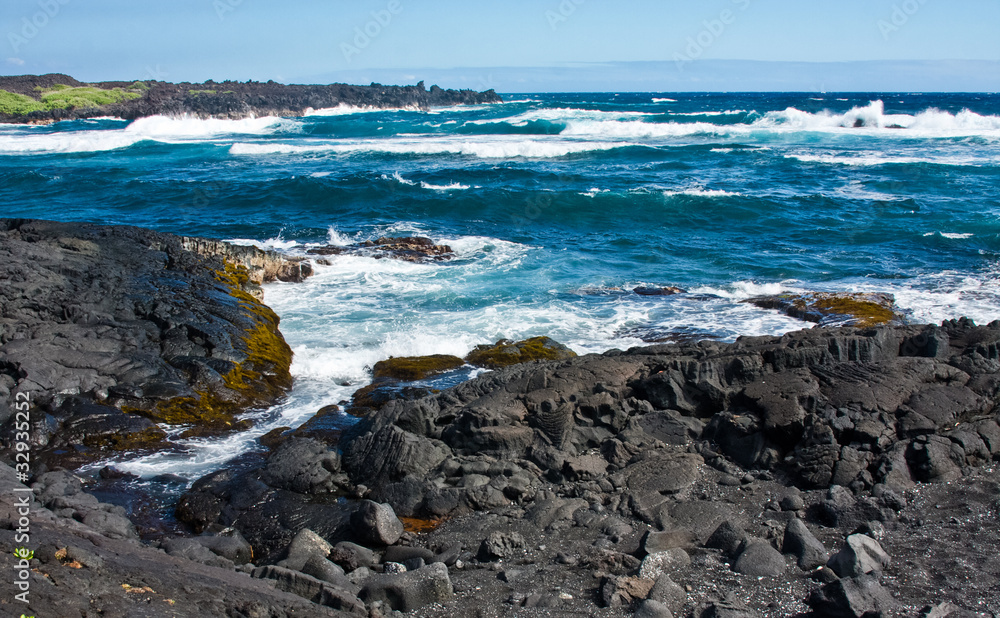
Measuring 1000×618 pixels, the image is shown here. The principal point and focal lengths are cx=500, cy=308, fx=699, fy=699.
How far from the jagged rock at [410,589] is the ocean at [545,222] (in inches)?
131

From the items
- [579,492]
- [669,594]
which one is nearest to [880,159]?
[579,492]

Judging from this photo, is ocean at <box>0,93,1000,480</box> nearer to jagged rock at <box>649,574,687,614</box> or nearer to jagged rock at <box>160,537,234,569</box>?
jagged rock at <box>160,537,234,569</box>

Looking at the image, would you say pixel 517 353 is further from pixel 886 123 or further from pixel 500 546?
pixel 886 123

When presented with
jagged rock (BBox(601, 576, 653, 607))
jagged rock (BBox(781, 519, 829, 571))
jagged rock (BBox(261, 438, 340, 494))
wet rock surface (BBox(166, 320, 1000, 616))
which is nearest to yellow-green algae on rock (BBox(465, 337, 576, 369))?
wet rock surface (BBox(166, 320, 1000, 616))

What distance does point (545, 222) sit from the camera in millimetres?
23562

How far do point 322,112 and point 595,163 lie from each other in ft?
182

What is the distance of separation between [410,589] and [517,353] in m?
6.20

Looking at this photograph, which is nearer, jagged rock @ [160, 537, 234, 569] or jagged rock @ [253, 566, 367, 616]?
jagged rock @ [253, 566, 367, 616]

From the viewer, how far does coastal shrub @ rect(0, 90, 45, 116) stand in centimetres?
6719

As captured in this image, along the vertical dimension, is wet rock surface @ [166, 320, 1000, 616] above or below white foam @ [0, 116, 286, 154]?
below

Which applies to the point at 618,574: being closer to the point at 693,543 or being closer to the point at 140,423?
the point at 693,543

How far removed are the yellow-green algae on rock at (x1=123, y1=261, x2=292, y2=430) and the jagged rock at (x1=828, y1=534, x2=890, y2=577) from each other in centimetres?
684

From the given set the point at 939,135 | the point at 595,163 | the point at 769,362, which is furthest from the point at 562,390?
the point at 939,135

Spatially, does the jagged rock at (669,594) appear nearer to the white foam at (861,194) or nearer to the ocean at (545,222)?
the ocean at (545,222)
